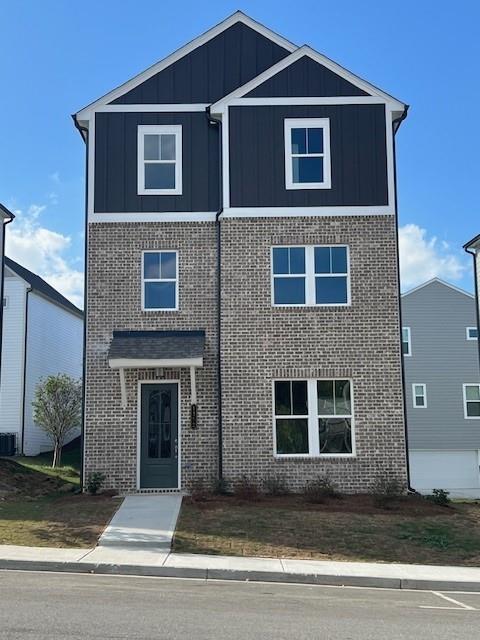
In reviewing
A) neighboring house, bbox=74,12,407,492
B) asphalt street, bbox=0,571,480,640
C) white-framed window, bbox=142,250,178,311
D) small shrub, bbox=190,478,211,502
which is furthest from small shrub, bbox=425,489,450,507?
white-framed window, bbox=142,250,178,311

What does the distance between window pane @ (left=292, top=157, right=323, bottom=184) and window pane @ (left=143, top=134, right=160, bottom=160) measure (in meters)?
3.27

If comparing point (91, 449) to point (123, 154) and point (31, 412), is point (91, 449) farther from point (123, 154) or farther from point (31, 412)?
point (31, 412)

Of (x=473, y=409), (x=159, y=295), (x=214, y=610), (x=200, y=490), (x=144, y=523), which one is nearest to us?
(x=214, y=610)

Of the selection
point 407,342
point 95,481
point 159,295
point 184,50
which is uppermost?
point 184,50

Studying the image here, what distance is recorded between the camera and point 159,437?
1669 centimetres

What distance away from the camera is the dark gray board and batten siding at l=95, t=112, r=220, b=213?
1748 centimetres

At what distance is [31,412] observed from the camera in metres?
26.2

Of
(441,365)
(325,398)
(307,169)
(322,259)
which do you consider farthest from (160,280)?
(441,365)

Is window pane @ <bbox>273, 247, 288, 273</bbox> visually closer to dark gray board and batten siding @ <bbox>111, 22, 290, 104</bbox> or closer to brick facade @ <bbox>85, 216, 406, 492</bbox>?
brick facade @ <bbox>85, 216, 406, 492</bbox>

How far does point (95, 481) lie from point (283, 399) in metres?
4.49

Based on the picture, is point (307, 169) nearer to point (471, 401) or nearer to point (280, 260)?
point (280, 260)

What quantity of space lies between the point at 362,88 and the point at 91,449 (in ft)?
34.2

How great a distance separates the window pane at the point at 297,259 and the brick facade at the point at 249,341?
0.82 feet

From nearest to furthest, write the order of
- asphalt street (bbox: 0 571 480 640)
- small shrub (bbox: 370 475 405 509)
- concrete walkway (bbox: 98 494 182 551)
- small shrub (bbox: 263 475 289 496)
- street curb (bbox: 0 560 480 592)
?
asphalt street (bbox: 0 571 480 640) → street curb (bbox: 0 560 480 592) → concrete walkway (bbox: 98 494 182 551) → small shrub (bbox: 370 475 405 509) → small shrub (bbox: 263 475 289 496)
